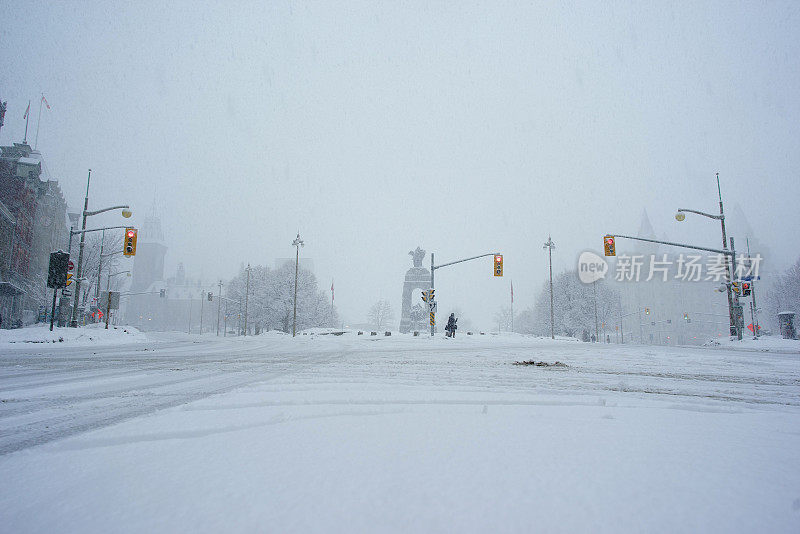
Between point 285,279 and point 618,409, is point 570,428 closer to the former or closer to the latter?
point 618,409

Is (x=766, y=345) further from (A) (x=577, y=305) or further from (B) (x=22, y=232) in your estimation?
(B) (x=22, y=232)

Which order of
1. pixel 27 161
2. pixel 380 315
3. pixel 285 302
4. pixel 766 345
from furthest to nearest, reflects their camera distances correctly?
pixel 380 315
pixel 285 302
pixel 27 161
pixel 766 345

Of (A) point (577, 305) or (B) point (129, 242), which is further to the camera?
(A) point (577, 305)

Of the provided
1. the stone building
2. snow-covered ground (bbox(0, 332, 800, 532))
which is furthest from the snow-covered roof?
snow-covered ground (bbox(0, 332, 800, 532))

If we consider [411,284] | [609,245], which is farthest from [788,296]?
[411,284]

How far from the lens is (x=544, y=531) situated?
115 centimetres

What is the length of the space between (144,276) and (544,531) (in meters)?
212

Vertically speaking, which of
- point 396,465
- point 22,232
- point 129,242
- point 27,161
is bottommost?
point 396,465

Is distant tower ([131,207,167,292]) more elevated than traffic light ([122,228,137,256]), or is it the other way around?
distant tower ([131,207,167,292])

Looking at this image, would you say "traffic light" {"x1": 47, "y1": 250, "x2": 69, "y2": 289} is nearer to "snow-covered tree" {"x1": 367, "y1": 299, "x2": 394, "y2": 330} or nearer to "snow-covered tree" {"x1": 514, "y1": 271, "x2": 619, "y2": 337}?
"snow-covered tree" {"x1": 514, "y1": 271, "x2": 619, "y2": 337}

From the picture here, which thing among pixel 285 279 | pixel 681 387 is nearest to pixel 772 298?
pixel 285 279

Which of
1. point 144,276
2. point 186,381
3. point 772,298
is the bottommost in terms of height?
point 186,381

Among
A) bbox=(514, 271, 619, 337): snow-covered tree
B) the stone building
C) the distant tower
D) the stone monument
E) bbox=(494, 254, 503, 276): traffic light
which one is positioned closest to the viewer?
bbox=(494, 254, 503, 276): traffic light

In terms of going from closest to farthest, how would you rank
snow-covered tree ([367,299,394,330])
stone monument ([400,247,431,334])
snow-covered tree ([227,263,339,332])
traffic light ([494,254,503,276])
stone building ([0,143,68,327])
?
traffic light ([494,254,503,276])
stone building ([0,143,68,327])
stone monument ([400,247,431,334])
snow-covered tree ([227,263,339,332])
snow-covered tree ([367,299,394,330])
